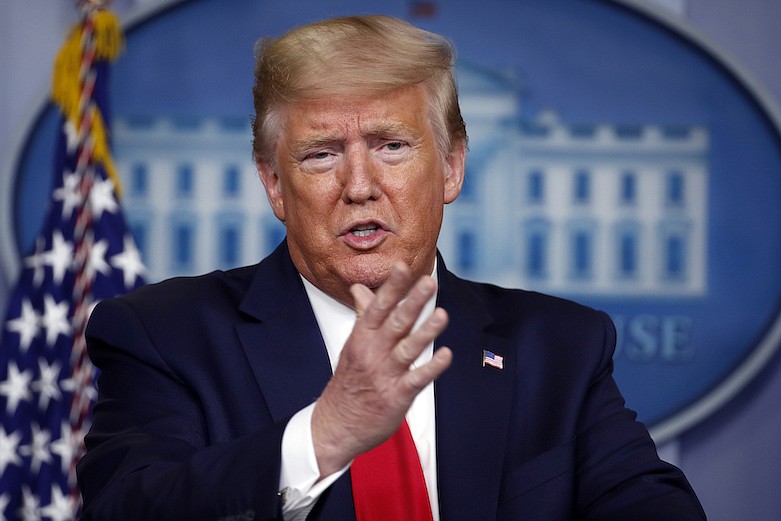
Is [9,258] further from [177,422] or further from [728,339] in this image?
[728,339]

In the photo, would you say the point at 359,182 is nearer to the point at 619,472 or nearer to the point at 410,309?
the point at 410,309

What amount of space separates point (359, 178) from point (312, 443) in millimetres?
546

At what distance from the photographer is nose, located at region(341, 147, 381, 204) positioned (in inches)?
71.1

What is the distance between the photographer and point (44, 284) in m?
3.25

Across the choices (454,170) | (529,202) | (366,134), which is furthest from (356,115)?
(529,202)

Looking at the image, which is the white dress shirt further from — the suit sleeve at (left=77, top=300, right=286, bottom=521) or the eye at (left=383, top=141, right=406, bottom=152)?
the eye at (left=383, top=141, right=406, bottom=152)

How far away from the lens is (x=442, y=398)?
1.90 meters

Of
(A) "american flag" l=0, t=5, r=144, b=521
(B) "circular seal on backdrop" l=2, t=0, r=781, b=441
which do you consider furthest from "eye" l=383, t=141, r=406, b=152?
(A) "american flag" l=0, t=5, r=144, b=521

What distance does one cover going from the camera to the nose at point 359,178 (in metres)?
1.80

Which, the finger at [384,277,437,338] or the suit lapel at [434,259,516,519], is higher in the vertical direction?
the finger at [384,277,437,338]

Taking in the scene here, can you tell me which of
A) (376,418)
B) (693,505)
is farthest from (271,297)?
(693,505)

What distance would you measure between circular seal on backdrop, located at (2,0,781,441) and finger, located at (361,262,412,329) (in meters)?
2.01

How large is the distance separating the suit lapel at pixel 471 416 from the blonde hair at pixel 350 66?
363mm

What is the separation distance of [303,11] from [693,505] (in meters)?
2.20
